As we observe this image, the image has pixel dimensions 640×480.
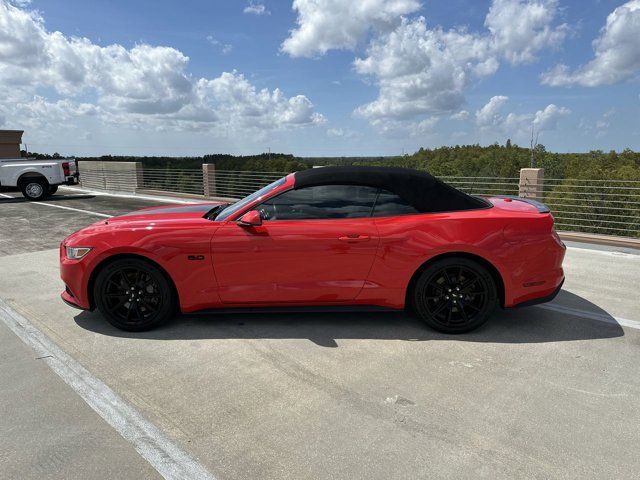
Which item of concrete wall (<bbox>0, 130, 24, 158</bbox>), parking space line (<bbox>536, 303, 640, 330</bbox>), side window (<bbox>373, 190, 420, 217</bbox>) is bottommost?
parking space line (<bbox>536, 303, 640, 330</bbox>)

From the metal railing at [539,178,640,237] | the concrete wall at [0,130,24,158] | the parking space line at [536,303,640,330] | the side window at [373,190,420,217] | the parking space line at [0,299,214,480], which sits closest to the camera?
the parking space line at [0,299,214,480]

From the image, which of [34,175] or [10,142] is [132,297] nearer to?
[34,175]

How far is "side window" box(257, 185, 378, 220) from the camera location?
3.89 m

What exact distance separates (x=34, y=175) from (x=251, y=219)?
16614 millimetres

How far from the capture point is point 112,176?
2162 centimetres

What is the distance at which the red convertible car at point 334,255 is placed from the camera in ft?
12.4

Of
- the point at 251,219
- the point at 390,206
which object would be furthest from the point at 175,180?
the point at 390,206

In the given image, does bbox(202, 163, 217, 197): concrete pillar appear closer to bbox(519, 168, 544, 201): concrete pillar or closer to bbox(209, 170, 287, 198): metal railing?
bbox(209, 170, 287, 198): metal railing

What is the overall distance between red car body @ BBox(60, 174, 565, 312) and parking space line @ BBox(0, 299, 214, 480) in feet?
2.32

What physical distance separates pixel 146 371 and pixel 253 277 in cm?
109

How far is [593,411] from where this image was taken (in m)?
2.73

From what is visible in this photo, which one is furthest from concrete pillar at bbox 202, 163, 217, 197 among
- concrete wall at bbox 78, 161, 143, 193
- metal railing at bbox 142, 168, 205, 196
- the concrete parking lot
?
the concrete parking lot

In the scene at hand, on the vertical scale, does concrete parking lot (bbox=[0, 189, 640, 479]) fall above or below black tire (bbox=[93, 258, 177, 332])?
below

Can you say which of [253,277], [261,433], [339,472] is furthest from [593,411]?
[253,277]
